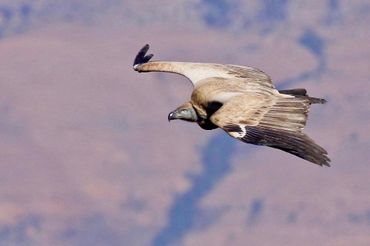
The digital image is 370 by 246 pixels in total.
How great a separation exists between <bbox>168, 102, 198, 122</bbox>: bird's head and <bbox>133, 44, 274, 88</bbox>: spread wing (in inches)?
80.9

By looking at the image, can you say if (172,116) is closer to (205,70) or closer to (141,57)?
Answer: (205,70)

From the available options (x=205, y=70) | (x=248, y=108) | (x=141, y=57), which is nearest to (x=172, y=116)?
(x=205, y=70)

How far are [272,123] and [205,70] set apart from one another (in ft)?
25.8

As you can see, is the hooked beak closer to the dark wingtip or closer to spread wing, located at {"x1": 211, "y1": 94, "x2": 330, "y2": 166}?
spread wing, located at {"x1": 211, "y1": 94, "x2": 330, "y2": 166}

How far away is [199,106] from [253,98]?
244 cm

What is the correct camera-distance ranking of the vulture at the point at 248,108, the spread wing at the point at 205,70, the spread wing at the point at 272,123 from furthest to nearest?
the spread wing at the point at 205,70 → the vulture at the point at 248,108 → the spread wing at the point at 272,123

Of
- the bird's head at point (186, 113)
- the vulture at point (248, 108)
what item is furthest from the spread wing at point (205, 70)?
the bird's head at point (186, 113)

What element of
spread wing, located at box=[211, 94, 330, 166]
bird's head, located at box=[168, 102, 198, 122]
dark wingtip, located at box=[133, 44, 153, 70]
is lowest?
spread wing, located at box=[211, 94, 330, 166]

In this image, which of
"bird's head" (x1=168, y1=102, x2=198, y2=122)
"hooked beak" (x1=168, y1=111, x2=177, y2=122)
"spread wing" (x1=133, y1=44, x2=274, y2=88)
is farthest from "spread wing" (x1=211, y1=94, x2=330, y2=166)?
"spread wing" (x1=133, y1=44, x2=274, y2=88)

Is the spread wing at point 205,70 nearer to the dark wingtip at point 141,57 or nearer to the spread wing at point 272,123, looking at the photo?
the dark wingtip at point 141,57

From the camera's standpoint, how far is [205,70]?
2736cm

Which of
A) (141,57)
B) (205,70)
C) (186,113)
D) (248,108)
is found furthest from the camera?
(141,57)

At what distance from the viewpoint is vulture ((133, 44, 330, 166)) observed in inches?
739

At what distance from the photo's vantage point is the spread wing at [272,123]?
18.2m
